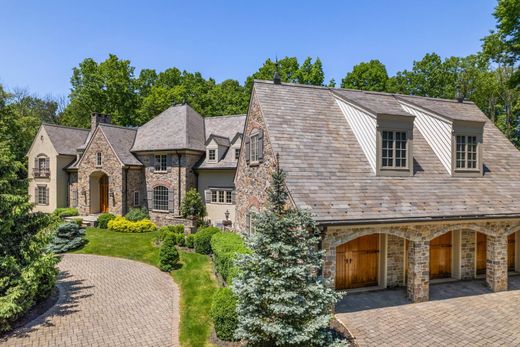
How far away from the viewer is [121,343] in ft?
28.6

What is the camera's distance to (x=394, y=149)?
1241cm

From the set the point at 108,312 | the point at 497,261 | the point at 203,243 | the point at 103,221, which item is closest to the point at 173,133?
the point at 103,221

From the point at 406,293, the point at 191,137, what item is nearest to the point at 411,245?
the point at 406,293

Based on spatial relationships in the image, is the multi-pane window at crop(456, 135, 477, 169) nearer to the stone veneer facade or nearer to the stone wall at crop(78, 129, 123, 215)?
the stone veneer facade

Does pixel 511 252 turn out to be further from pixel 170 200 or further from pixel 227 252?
pixel 170 200

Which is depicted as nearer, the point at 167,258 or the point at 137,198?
the point at 167,258

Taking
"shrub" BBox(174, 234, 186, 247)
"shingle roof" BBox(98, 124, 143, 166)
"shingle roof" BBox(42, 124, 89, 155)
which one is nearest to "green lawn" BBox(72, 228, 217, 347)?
"shrub" BBox(174, 234, 186, 247)

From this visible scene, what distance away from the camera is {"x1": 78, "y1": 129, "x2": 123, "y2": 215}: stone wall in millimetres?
25500

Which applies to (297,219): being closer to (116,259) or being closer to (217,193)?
(116,259)

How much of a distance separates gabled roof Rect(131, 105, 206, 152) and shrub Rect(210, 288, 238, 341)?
1724 centimetres

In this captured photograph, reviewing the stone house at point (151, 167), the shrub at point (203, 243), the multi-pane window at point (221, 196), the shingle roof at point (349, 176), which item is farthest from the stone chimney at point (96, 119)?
the shingle roof at point (349, 176)

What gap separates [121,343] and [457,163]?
552 inches

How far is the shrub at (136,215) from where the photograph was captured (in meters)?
24.4

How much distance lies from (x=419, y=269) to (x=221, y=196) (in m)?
16.5
